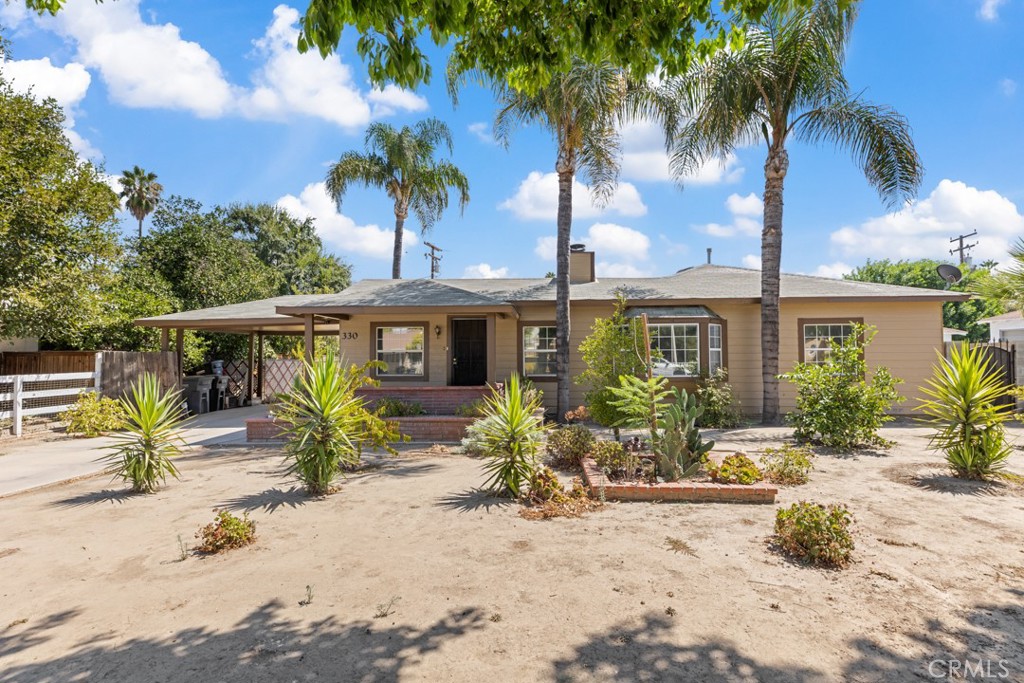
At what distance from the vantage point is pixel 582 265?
1603 cm

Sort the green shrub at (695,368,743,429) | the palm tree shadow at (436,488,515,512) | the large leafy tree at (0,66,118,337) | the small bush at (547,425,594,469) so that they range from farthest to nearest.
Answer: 1. the green shrub at (695,368,743,429)
2. the large leafy tree at (0,66,118,337)
3. the small bush at (547,425,594,469)
4. the palm tree shadow at (436,488,515,512)

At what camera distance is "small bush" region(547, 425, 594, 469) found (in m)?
7.36

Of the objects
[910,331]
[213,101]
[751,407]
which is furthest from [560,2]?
[910,331]

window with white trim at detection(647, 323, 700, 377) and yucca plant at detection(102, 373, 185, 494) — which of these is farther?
window with white trim at detection(647, 323, 700, 377)

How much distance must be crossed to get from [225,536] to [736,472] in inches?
214

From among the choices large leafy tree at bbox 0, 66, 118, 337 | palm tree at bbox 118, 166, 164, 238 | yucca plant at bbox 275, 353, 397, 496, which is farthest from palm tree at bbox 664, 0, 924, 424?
palm tree at bbox 118, 166, 164, 238

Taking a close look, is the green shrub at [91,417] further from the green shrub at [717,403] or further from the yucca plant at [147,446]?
the green shrub at [717,403]

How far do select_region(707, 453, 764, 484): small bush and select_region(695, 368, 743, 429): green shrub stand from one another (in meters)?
5.31

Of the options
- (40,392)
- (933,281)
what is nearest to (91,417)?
(40,392)

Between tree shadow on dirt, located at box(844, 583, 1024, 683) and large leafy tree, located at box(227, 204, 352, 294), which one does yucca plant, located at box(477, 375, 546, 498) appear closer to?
tree shadow on dirt, located at box(844, 583, 1024, 683)

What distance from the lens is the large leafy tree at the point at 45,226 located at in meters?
11.0

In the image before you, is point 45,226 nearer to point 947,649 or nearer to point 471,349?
point 471,349

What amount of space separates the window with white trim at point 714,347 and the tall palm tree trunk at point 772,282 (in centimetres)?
122

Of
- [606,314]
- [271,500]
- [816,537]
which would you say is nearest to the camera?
[816,537]
